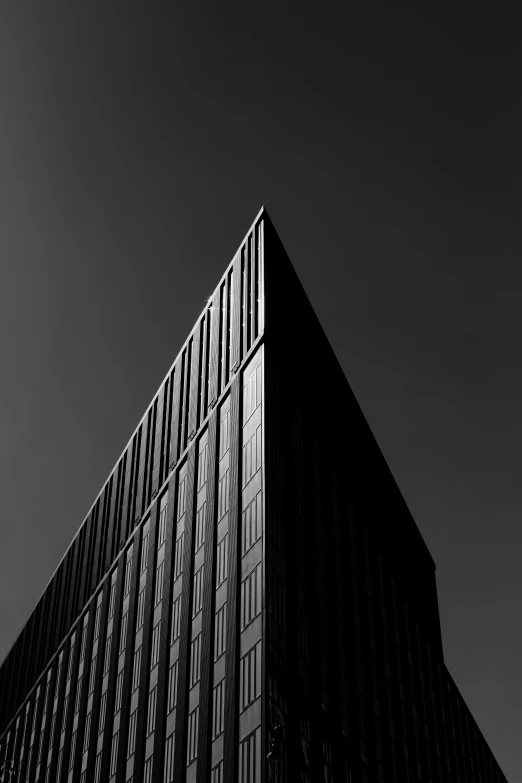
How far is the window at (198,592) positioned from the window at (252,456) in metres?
7.40

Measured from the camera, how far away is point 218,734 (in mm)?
46656

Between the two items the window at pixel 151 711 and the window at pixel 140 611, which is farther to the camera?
the window at pixel 140 611

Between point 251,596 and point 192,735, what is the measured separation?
962 cm

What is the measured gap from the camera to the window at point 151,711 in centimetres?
5650

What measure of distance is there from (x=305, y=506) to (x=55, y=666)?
45928 millimetres

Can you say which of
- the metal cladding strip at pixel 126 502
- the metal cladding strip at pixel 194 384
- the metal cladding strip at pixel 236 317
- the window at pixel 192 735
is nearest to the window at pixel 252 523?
the window at pixel 192 735

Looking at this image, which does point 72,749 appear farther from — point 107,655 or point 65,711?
point 107,655

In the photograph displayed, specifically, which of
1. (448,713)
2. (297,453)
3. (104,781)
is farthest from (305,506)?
(448,713)

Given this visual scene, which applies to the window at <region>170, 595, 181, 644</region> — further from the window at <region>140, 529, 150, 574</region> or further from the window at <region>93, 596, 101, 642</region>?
the window at <region>93, 596, 101, 642</region>

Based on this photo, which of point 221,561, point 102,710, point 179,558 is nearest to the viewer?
point 221,561

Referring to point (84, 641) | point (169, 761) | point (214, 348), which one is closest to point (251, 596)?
point (169, 761)

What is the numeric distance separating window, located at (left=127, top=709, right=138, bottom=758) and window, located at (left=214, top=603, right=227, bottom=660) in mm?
14083

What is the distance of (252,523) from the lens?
51375 mm

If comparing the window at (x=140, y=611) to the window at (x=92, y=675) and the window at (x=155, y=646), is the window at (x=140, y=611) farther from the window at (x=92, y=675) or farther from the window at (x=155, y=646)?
Result: the window at (x=92, y=675)
